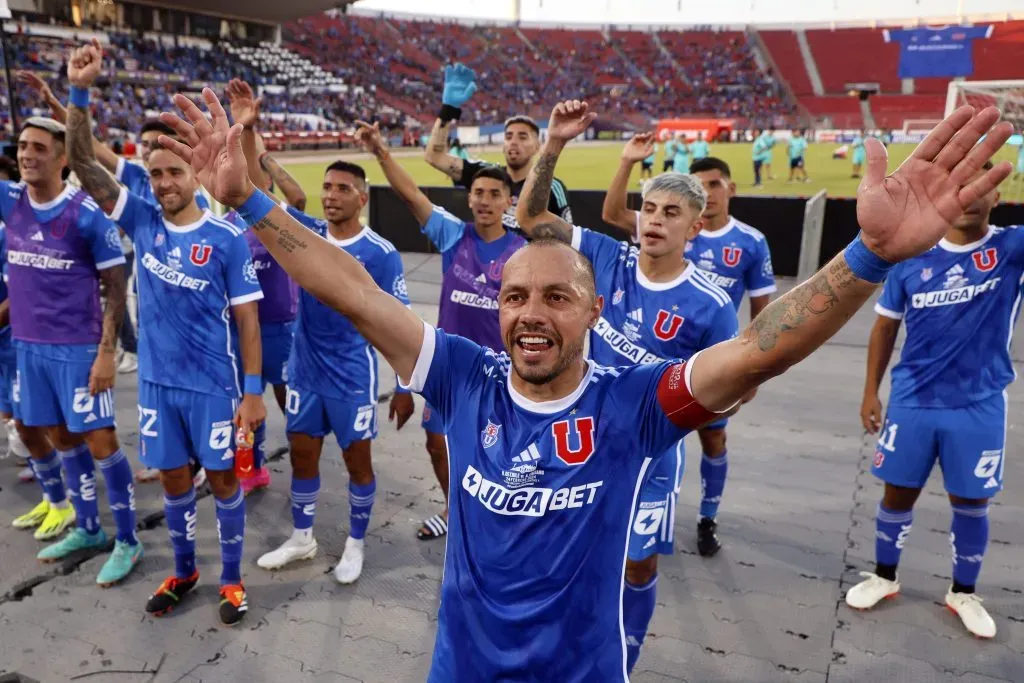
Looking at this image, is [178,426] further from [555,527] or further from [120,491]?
[555,527]

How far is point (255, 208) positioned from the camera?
2285 mm

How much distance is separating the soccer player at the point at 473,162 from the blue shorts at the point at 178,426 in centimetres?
222

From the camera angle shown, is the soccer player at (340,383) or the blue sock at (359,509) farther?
the blue sock at (359,509)

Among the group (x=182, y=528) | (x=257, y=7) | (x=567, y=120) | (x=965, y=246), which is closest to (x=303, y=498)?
(x=182, y=528)

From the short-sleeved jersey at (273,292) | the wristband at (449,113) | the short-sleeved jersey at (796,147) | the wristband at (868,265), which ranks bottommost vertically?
the short-sleeved jersey at (273,292)

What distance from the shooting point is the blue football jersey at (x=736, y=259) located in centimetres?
541

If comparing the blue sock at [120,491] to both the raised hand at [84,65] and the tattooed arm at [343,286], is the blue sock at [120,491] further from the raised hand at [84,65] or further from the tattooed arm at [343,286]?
the tattooed arm at [343,286]

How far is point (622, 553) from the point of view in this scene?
2164 mm

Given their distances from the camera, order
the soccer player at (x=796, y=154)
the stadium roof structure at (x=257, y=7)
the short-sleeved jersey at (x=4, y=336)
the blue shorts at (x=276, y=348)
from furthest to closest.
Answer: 1. the stadium roof structure at (x=257, y=7)
2. the soccer player at (x=796, y=154)
3. the blue shorts at (x=276, y=348)
4. the short-sleeved jersey at (x=4, y=336)

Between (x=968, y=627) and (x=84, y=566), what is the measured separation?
521cm

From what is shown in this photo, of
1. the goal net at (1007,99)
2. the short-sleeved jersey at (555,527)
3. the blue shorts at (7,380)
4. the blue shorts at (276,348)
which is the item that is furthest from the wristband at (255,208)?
the goal net at (1007,99)

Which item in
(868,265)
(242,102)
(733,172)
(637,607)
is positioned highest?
(733,172)

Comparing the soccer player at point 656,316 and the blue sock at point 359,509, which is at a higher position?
the soccer player at point 656,316

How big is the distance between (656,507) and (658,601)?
3.55 feet
